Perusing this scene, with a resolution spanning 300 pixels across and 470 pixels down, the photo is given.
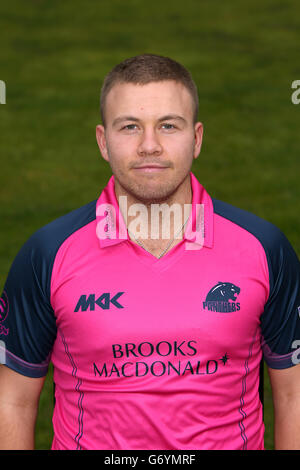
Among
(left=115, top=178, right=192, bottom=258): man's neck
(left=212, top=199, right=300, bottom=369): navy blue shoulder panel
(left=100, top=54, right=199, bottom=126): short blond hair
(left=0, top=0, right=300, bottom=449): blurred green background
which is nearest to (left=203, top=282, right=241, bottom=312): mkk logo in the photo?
(left=212, top=199, right=300, bottom=369): navy blue shoulder panel

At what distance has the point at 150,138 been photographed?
3.14 metres

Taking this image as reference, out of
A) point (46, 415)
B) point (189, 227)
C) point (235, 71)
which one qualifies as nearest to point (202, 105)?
point (235, 71)

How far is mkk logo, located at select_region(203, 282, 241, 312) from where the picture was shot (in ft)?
10.6

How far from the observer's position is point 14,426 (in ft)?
11.3

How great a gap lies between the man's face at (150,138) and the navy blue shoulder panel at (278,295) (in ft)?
1.24

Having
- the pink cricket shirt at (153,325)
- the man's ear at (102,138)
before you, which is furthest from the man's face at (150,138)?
the pink cricket shirt at (153,325)

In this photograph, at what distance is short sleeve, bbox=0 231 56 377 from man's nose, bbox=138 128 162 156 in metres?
0.55

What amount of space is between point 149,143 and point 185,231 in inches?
16.9

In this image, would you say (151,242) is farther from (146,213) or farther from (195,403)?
(195,403)

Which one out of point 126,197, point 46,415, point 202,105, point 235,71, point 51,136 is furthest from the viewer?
point 235,71

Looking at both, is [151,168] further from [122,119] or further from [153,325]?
[153,325]

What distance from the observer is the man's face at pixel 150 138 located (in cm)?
315

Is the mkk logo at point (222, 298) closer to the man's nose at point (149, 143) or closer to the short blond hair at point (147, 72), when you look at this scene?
the man's nose at point (149, 143)

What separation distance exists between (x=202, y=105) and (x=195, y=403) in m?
10.3
